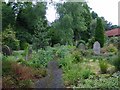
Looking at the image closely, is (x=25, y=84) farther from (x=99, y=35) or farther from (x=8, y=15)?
(x=8, y=15)

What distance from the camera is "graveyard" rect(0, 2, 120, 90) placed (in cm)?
756

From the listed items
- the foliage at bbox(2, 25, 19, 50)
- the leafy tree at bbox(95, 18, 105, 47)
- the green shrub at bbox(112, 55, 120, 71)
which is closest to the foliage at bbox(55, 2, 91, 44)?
the leafy tree at bbox(95, 18, 105, 47)

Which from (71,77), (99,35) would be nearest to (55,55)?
(71,77)

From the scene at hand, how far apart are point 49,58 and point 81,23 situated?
1475cm

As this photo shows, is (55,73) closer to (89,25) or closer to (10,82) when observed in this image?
(10,82)

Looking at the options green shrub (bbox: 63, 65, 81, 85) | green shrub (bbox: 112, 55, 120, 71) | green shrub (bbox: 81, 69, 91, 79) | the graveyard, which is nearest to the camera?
the graveyard

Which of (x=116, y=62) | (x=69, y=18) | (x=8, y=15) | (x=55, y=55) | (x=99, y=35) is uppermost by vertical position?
(x=8, y=15)

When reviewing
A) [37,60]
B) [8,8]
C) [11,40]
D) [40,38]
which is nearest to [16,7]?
[8,8]

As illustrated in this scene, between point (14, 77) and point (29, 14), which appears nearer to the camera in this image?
point (14, 77)

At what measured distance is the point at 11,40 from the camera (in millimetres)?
20062

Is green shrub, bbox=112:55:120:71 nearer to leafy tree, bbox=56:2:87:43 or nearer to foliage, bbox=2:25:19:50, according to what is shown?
foliage, bbox=2:25:19:50

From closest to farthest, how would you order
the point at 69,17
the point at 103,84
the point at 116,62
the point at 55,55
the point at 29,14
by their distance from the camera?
the point at 103,84 < the point at 116,62 < the point at 55,55 < the point at 69,17 < the point at 29,14

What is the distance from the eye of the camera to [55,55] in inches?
463

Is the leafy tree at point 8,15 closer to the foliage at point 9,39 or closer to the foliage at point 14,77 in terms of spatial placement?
the foliage at point 9,39
